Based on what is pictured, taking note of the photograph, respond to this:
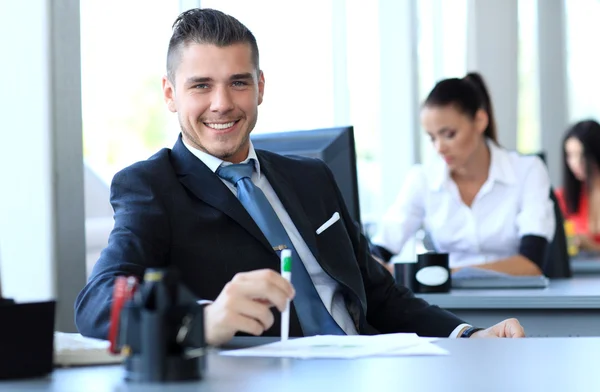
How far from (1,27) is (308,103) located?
9.28ft

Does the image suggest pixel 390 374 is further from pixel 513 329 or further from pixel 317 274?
pixel 317 274

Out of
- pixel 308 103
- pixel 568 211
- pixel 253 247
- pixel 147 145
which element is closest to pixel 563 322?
pixel 253 247

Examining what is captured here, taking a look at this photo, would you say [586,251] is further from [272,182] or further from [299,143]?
[272,182]

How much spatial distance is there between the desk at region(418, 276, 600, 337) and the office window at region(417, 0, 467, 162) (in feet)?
13.0

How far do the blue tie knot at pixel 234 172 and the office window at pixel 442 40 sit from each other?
4.67 metres

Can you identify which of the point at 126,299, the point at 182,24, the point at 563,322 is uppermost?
the point at 182,24

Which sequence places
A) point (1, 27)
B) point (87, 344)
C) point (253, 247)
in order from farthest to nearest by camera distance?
1. point (1, 27)
2. point (253, 247)
3. point (87, 344)

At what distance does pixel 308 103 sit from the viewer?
16.4 feet

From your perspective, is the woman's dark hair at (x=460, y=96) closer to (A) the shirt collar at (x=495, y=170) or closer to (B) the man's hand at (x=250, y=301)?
(A) the shirt collar at (x=495, y=170)

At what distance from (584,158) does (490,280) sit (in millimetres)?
4023

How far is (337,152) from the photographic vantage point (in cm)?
276

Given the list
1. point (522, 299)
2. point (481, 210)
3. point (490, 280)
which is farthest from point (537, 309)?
point (481, 210)

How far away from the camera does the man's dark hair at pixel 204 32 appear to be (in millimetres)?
2088

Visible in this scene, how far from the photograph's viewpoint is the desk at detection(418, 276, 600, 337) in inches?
104
